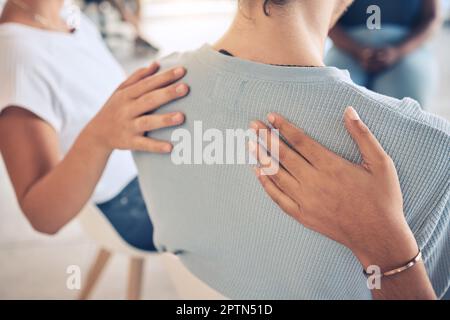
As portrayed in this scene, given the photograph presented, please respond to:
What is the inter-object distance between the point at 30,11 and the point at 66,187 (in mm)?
436

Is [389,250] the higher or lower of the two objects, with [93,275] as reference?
higher

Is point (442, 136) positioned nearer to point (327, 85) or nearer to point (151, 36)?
point (327, 85)

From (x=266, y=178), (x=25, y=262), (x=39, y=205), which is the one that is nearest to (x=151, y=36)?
(x=25, y=262)

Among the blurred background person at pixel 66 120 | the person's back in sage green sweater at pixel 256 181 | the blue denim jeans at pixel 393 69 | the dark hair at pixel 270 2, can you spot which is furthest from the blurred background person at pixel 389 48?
the dark hair at pixel 270 2

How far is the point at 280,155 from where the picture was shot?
0.60 m

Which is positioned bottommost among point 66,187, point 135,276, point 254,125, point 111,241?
point 135,276

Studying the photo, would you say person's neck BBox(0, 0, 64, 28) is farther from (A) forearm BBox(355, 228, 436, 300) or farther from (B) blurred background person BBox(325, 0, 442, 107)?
(B) blurred background person BBox(325, 0, 442, 107)

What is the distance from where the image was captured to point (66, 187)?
2.81 feet

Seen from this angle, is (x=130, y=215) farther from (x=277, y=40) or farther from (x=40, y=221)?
(x=277, y=40)

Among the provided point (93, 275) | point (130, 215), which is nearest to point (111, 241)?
point (130, 215)

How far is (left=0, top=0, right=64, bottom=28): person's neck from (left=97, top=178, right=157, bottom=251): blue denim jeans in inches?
17.0

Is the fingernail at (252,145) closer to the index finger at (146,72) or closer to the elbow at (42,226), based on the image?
the index finger at (146,72)
